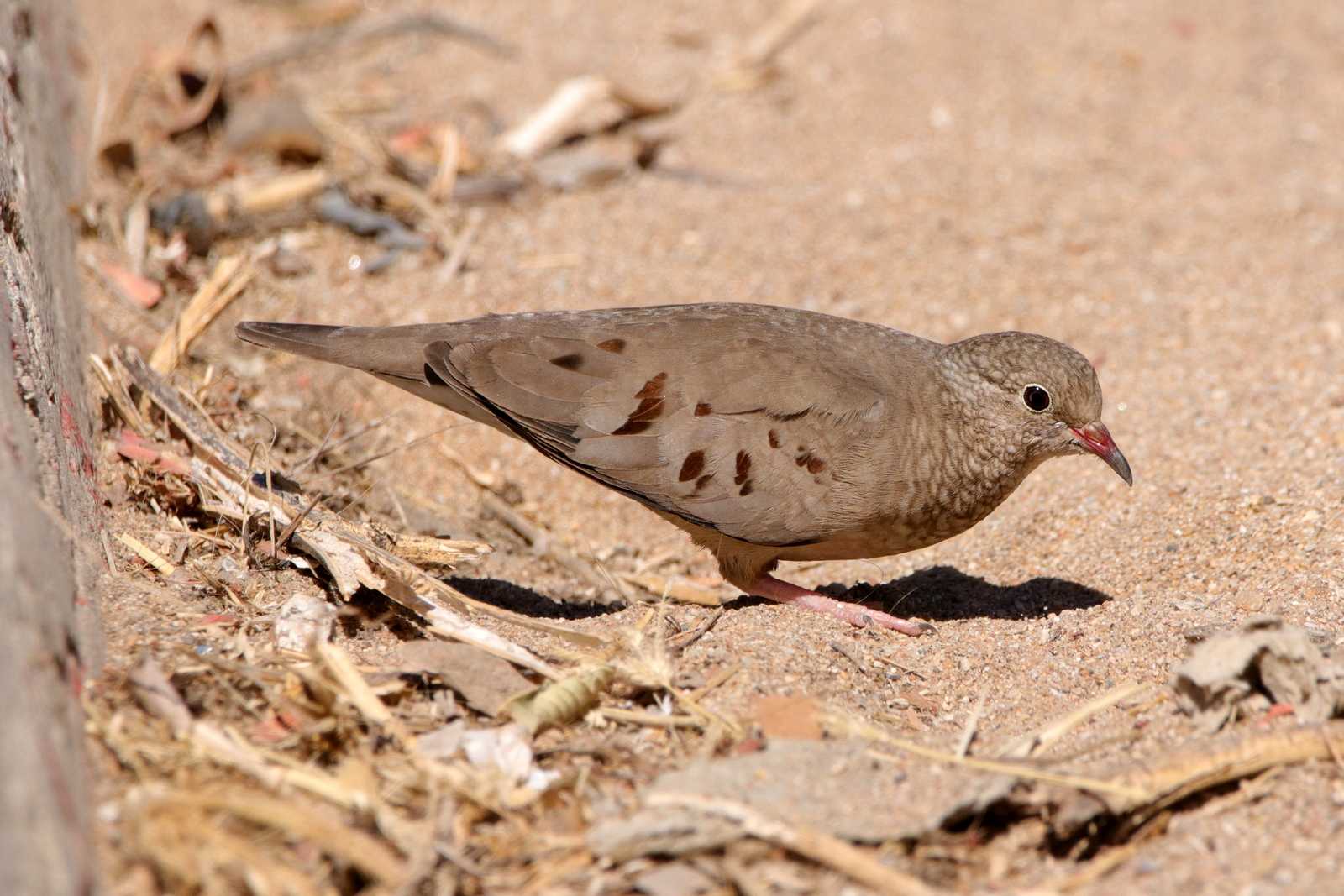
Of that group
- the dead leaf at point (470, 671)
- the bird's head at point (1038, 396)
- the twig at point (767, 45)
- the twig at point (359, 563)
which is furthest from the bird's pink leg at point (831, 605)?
the twig at point (767, 45)

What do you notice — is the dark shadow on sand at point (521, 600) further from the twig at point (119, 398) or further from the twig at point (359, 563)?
the twig at point (119, 398)

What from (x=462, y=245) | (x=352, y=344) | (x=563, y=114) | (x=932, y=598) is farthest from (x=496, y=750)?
(x=563, y=114)

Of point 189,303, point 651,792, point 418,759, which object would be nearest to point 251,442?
point 189,303

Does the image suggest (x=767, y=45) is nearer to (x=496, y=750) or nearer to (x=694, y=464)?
(x=694, y=464)

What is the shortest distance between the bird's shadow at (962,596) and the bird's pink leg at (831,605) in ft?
0.32

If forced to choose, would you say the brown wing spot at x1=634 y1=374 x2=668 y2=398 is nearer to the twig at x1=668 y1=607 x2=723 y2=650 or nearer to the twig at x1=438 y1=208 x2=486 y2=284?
the twig at x1=668 y1=607 x2=723 y2=650

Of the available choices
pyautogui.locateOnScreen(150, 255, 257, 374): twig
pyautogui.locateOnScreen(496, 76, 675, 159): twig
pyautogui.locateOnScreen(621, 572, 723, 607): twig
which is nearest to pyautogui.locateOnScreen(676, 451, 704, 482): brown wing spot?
pyautogui.locateOnScreen(621, 572, 723, 607): twig

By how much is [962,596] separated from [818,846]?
2.19m

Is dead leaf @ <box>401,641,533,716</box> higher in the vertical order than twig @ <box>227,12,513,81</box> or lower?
lower

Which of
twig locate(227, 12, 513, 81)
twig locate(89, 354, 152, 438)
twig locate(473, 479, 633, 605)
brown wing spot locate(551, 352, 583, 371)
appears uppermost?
twig locate(227, 12, 513, 81)

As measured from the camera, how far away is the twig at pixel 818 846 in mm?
2842

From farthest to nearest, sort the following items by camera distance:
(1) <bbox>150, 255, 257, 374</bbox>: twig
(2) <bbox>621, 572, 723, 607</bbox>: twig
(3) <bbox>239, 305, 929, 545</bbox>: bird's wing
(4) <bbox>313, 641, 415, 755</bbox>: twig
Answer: (1) <bbox>150, 255, 257, 374</bbox>: twig, (2) <bbox>621, 572, 723, 607</bbox>: twig, (3) <bbox>239, 305, 929, 545</bbox>: bird's wing, (4) <bbox>313, 641, 415, 755</bbox>: twig

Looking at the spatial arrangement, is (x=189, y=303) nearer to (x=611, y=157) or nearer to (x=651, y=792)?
(x=611, y=157)

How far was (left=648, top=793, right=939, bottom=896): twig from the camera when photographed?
112 inches
